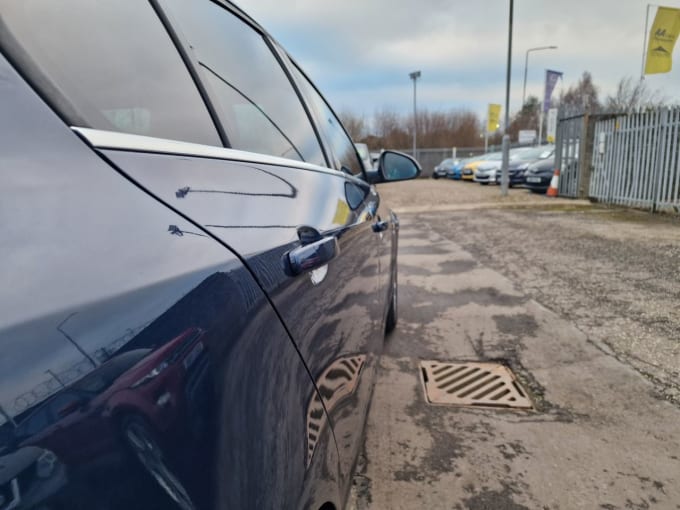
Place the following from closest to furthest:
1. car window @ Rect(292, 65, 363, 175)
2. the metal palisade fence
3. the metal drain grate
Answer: car window @ Rect(292, 65, 363, 175)
the metal drain grate
the metal palisade fence

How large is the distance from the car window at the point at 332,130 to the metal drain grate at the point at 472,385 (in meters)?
1.45

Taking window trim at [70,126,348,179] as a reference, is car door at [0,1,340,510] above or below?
below

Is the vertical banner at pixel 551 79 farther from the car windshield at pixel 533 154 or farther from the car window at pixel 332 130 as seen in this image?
the car window at pixel 332 130

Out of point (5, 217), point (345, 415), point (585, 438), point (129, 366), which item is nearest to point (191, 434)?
point (129, 366)

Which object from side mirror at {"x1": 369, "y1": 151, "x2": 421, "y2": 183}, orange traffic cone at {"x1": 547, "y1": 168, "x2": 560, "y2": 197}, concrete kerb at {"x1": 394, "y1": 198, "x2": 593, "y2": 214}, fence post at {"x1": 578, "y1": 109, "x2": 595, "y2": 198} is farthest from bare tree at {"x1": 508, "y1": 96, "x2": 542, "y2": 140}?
side mirror at {"x1": 369, "y1": 151, "x2": 421, "y2": 183}

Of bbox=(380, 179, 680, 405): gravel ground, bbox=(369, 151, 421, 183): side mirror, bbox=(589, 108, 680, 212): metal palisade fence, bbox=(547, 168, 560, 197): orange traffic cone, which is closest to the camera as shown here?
bbox=(369, 151, 421, 183): side mirror

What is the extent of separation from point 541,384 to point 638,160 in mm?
9239

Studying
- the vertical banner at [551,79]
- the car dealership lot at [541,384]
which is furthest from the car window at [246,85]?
the vertical banner at [551,79]

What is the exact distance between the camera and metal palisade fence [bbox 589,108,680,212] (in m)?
8.87

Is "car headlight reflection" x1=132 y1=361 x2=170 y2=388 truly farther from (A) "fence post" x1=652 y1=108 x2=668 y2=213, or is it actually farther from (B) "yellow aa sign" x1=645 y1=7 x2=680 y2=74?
(B) "yellow aa sign" x1=645 y1=7 x2=680 y2=74

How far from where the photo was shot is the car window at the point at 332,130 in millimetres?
2084

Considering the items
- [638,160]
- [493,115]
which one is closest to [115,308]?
[638,160]

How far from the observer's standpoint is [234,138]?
1129 mm

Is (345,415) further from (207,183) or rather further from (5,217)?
(5,217)
